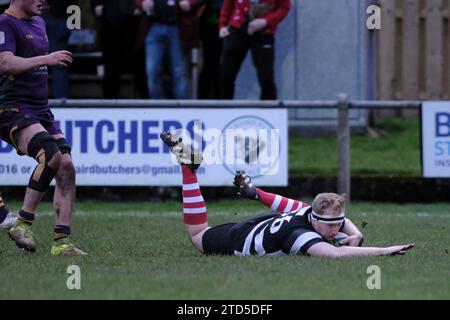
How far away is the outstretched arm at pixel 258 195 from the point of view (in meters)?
8.93

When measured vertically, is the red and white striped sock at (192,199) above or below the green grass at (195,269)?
above

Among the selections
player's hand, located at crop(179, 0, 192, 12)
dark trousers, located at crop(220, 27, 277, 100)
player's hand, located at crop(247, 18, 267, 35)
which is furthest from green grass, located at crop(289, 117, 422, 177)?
player's hand, located at crop(179, 0, 192, 12)

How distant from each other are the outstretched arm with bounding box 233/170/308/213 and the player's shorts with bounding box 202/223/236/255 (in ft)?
0.96

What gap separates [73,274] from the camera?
299 inches

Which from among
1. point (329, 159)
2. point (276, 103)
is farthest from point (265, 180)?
point (329, 159)

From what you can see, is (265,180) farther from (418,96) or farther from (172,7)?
(418,96)

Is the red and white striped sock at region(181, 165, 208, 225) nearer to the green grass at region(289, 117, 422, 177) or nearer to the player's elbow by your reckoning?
the player's elbow

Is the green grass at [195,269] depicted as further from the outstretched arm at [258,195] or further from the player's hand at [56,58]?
the player's hand at [56,58]

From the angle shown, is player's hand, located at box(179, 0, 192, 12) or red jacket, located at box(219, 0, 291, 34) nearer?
red jacket, located at box(219, 0, 291, 34)

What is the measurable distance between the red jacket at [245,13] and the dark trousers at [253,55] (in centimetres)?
11

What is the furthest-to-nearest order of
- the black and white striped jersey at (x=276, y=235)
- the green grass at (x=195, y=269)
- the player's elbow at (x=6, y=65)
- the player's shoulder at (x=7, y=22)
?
1. the player's shoulder at (x=7, y=22)
2. the player's elbow at (x=6, y=65)
3. the black and white striped jersey at (x=276, y=235)
4. the green grass at (x=195, y=269)

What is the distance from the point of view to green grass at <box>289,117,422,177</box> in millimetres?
14172

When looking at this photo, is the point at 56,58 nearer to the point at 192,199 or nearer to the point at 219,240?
the point at 192,199

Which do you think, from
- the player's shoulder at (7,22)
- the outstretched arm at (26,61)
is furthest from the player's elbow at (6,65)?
the player's shoulder at (7,22)
